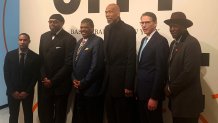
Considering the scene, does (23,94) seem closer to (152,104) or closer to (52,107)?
(52,107)

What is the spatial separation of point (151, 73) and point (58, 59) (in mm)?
1158

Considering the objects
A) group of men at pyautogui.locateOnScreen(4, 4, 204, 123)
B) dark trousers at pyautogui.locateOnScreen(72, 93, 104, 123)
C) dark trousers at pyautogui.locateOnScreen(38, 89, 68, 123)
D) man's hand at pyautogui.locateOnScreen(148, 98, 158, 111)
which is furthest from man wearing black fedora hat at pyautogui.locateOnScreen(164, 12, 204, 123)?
dark trousers at pyautogui.locateOnScreen(38, 89, 68, 123)

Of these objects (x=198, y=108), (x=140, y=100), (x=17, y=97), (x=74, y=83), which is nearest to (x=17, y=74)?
(x=17, y=97)

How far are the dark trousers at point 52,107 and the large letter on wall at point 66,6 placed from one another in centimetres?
105

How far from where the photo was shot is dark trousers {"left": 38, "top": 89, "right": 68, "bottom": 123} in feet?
11.4

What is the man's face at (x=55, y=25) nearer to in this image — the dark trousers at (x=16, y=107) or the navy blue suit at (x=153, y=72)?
the dark trousers at (x=16, y=107)

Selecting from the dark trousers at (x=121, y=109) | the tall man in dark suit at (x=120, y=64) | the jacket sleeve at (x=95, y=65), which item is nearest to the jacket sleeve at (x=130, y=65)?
the tall man in dark suit at (x=120, y=64)

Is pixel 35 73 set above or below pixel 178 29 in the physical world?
below

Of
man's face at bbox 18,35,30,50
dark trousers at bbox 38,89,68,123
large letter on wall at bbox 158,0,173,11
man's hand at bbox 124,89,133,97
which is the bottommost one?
dark trousers at bbox 38,89,68,123

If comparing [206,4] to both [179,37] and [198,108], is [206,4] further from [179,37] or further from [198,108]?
[198,108]

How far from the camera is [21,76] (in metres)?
3.38

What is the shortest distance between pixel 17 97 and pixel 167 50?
1.78 metres

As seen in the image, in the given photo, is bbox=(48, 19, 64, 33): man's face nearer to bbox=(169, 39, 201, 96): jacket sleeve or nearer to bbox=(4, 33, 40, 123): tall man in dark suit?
bbox=(4, 33, 40, 123): tall man in dark suit

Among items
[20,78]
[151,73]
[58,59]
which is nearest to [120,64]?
[151,73]
